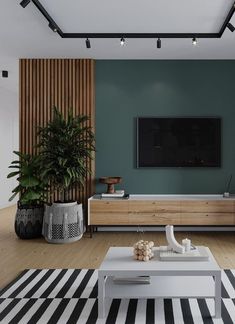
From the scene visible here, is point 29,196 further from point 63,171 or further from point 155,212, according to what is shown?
point 155,212

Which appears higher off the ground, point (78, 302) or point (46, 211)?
point (46, 211)

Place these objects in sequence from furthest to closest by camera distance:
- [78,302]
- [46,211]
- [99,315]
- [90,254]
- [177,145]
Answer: [177,145], [46,211], [90,254], [78,302], [99,315]

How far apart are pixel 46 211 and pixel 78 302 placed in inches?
87.5

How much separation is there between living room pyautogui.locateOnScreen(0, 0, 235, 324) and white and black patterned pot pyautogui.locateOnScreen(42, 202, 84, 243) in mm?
15

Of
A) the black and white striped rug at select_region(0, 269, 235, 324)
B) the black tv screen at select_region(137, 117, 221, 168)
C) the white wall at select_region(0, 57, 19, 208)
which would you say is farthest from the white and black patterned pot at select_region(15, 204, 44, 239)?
the white wall at select_region(0, 57, 19, 208)

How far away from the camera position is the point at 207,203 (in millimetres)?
5070

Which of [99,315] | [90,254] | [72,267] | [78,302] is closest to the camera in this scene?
[99,315]

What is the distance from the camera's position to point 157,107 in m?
5.61

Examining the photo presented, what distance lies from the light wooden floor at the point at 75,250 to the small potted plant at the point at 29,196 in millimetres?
171

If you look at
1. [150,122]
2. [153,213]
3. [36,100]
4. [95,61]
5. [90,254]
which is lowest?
[90,254]

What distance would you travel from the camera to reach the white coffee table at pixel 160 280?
8.12 feet

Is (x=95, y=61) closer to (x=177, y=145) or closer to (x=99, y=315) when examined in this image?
(x=177, y=145)

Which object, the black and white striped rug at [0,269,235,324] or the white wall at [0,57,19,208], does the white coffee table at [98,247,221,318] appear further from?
the white wall at [0,57,19,208]

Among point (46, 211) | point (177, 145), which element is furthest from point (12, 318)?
point (177, 145)
